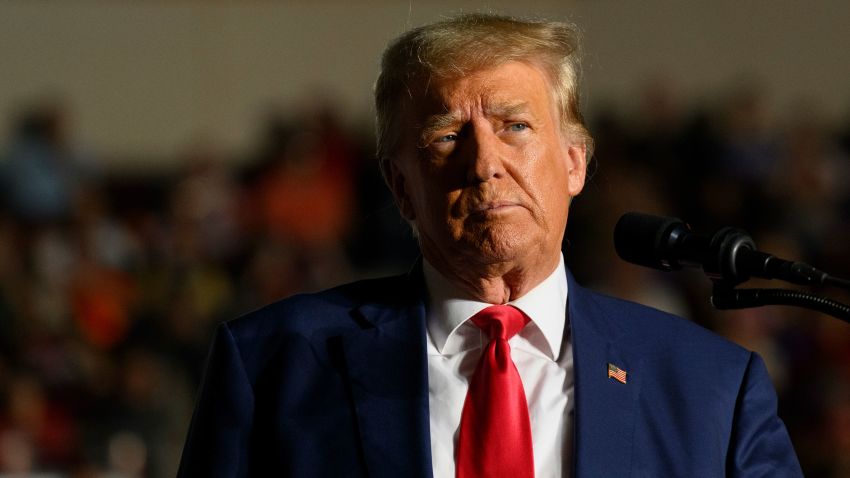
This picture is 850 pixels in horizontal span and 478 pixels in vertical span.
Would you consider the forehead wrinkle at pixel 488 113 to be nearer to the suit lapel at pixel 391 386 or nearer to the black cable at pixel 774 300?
the suit lapel at pixel 391 386

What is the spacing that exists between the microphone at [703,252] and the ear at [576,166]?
1.09ft

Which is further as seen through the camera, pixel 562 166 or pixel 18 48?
pixel 18 48

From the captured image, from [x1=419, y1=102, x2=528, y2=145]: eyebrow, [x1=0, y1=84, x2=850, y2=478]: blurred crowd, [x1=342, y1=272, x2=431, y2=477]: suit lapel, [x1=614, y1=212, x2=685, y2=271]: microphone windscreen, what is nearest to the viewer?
[x1=614, y1=212, x2=685, y2=271]: microphone windscreen

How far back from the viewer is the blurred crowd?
5.75 m

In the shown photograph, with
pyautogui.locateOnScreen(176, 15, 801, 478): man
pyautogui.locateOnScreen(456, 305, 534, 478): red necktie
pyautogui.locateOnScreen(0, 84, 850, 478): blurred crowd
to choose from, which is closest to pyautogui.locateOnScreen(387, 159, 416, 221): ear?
pyautogui.locateOnScreen(176, 15, 801, 478): man

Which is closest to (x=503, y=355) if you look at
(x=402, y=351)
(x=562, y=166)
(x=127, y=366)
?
(x=402, y=351)

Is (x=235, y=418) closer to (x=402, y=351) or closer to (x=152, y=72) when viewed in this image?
(x=402, y=351)

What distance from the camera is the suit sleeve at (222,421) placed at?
81.0 inches

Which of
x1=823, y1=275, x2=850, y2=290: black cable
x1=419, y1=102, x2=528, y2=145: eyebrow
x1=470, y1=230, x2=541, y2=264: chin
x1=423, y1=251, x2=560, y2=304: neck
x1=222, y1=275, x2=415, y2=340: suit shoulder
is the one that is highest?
x1=419, y1=102, x2=528, y2=145: eyebrow

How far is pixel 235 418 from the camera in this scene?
2.08 metres

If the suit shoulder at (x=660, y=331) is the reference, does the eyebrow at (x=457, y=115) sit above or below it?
above

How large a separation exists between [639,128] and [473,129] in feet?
16.9

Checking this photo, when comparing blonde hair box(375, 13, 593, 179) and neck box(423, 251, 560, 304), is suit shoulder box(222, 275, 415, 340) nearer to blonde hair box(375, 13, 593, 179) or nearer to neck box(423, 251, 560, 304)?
neck box(423, 251, 560, 304)

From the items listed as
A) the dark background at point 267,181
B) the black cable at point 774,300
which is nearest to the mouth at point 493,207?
the black cable at point 774,300
